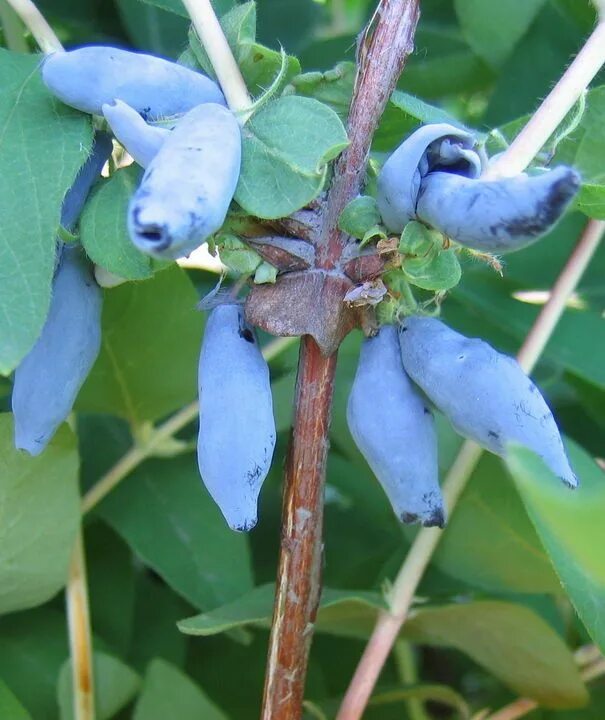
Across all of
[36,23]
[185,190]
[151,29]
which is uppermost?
[151,29]

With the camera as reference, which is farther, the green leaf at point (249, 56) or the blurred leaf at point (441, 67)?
the blurred leaf at point (441, 67)

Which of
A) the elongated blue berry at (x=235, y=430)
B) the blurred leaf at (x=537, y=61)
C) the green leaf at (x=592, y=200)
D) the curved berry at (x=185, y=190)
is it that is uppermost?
the blurred leaf at (x=537, y=61)

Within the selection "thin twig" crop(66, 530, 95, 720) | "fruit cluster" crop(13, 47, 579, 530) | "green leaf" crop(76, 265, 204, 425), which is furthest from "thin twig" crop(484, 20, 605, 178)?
"thin twig" crop(66, 530, 95, 720)

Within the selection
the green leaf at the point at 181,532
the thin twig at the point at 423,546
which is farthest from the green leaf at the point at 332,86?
the green leaf at the point at 181,532

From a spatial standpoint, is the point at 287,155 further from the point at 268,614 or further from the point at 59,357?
the point at 268,614

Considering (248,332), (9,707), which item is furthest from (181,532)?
(248,332)

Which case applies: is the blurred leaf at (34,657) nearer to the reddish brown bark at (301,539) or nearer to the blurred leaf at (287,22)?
the reddish brown bark at (301,539)
